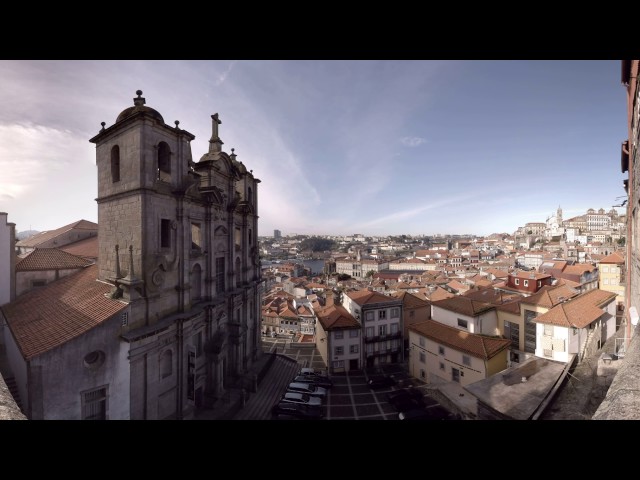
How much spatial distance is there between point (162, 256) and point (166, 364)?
4447 mm

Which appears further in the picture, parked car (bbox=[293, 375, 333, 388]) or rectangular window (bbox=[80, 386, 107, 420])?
parked car (bbox=[293, 375, 333, 388])

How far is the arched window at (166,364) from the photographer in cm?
1180

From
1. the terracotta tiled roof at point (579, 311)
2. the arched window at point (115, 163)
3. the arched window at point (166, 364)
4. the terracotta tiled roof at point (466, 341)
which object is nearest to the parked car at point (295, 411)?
the arched window at point (166, 364)

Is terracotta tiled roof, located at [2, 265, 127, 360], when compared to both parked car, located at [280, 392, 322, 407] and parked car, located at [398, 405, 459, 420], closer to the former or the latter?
parked car, located at [280, 392, 322, 407]

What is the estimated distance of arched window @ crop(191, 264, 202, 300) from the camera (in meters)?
14.8

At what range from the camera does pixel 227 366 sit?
57.3 feet

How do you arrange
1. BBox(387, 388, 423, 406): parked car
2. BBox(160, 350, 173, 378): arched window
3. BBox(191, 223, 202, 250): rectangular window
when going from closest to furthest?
1. BBox(160, 350, 173, 378): arched window
2. BBox(191, 223, 202, 250): rectangular window
3. BBox(387, 388, 423, 406): parked car

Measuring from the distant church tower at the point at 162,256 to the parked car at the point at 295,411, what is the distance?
3.11m

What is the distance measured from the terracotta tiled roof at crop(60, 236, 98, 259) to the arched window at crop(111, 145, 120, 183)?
617 centimetres

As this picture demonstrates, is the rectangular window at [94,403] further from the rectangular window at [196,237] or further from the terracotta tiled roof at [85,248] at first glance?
the terracotta tiled roof at [85,248]

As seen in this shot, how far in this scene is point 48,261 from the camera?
14.5 meters

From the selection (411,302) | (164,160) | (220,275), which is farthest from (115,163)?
(411,302)

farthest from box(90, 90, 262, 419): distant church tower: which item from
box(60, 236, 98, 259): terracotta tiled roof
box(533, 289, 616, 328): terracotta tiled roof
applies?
box(533, 289, 616, 328): terracotta tiled roof
